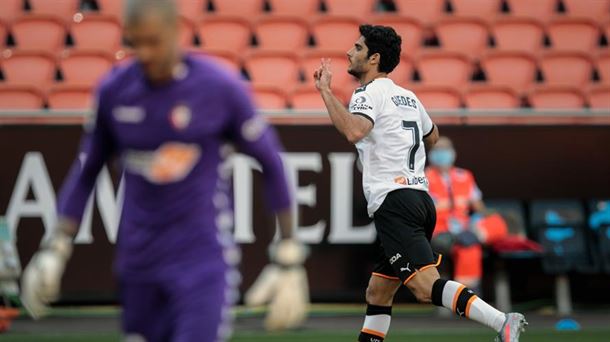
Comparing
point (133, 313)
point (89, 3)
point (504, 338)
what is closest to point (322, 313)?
point (504, 338)

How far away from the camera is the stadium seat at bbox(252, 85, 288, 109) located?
43.2 feet

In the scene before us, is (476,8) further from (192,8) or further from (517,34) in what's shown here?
(192,8)

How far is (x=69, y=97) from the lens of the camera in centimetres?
1334

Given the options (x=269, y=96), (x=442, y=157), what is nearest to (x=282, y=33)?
(x=269, y=96)

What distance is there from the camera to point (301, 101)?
13375 millimetres

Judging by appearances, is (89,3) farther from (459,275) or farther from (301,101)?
(459,275)

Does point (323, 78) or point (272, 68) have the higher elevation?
point (272, 68)

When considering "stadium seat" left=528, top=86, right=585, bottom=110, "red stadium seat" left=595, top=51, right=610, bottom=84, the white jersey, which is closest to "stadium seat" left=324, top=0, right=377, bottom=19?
"stadium seat" left=528, top=86, right=585, bottom=110

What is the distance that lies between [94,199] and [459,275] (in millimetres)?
3715

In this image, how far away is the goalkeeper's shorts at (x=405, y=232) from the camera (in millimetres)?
7664

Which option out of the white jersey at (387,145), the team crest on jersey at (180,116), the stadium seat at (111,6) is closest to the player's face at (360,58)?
the white jersey at (387,145)

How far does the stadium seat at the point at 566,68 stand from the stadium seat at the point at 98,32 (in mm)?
5350

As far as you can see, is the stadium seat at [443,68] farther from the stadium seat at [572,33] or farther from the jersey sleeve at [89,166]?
the jersey sleeve at [89,166]

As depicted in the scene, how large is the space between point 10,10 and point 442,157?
638cm
